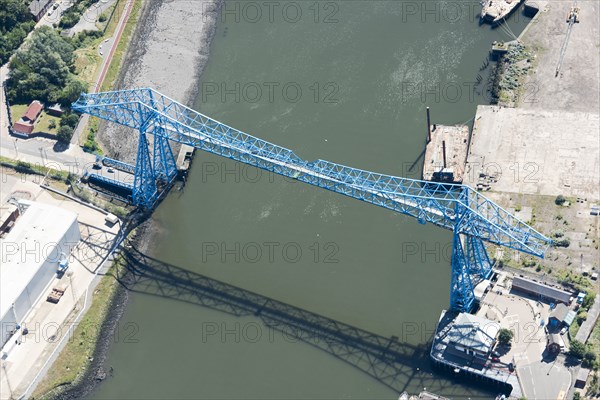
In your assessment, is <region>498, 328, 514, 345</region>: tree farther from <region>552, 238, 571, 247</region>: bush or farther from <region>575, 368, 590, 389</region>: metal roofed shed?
<region>552, 238, 571, 247</region>: bush

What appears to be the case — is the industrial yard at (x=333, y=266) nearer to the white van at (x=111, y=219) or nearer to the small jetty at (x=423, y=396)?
the white van at (x=111, y=219)

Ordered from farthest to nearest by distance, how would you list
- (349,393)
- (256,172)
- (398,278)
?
(256,172), (398,278), (349,393)

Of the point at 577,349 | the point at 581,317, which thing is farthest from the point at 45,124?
the point at 577,349

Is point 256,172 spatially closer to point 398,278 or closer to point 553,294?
point 398,278

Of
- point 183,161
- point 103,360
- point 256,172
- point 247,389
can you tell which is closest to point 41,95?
point 183,161

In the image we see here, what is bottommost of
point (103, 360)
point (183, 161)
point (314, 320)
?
point (103, 360)

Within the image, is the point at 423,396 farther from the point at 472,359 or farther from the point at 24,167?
the point at 24,167
